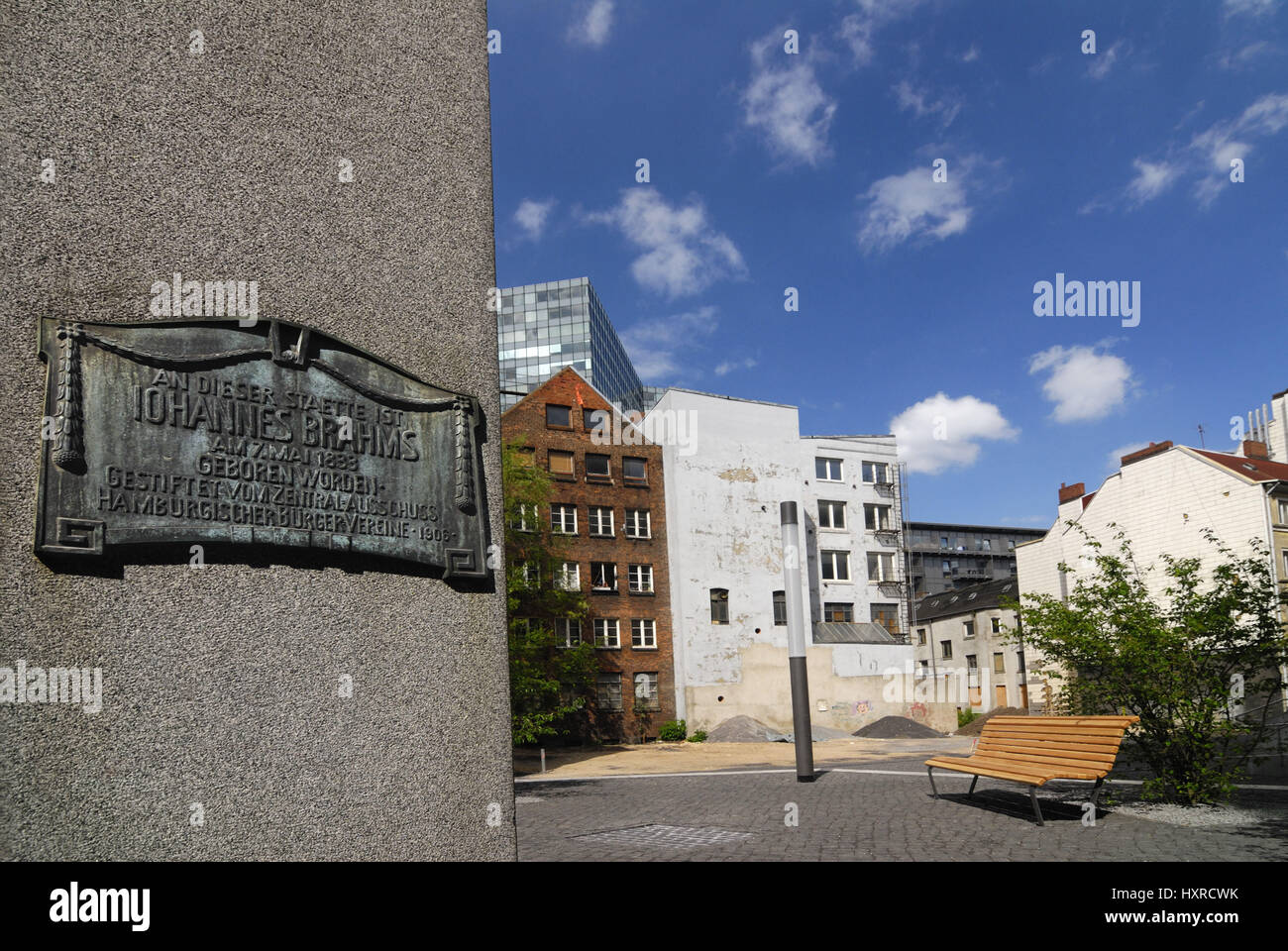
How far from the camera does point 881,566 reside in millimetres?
59250

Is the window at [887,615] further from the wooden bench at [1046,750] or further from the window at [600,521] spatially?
the wooden bench at [1046,750]

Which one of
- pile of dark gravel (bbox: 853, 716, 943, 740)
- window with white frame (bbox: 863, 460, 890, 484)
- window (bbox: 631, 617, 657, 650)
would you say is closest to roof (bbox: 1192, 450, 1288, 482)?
window with white frame (bbox: 863, 460, 890, 484)

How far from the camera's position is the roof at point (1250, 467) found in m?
46.7

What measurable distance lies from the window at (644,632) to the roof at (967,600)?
992 inches

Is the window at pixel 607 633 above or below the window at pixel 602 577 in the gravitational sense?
below

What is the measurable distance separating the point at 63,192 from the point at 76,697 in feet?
8.12

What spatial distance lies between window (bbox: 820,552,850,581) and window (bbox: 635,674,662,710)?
→ 1498 centimetres

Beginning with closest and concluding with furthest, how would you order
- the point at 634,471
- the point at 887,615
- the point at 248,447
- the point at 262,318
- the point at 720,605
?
the point at 248,447, the point at 262,318, the point at 634,471, the point at 720,605, the point at 887,615

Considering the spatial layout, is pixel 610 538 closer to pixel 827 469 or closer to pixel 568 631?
pixel 568 631

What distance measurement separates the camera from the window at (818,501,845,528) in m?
58.3

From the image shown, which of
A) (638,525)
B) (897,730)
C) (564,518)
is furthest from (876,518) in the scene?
(564,518)

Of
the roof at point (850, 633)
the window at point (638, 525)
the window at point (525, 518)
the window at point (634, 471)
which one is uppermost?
the window at point (634, 471)

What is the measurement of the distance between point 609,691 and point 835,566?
60.7 ft

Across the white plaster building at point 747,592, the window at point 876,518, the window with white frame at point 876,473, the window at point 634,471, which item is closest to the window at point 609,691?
the white plaster building at point 747,592
